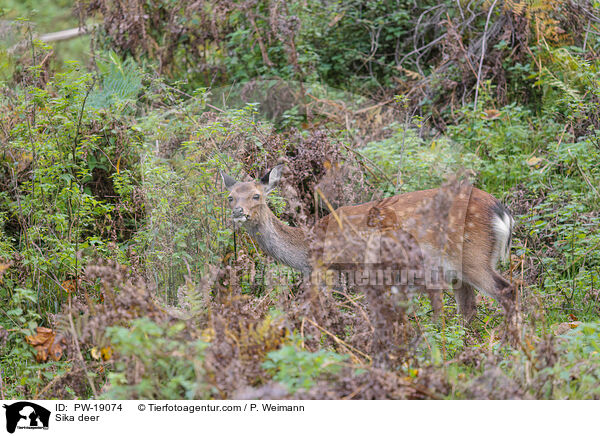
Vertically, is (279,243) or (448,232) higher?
(448,232)

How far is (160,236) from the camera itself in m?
6.18

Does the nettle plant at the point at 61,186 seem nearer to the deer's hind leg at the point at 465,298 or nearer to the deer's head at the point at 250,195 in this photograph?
the deer's head at the point at 250,195

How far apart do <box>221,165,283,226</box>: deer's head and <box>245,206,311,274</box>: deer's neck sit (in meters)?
0.09

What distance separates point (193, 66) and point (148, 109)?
2306 mm

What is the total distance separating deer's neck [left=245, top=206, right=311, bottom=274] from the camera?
653 centimetres

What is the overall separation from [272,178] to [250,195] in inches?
10.4

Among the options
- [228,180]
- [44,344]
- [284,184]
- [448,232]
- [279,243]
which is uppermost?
[284,184]

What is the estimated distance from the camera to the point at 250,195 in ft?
20.5

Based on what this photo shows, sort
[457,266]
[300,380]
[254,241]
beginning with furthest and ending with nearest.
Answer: [254,241]
[457,266]
[300,380]
